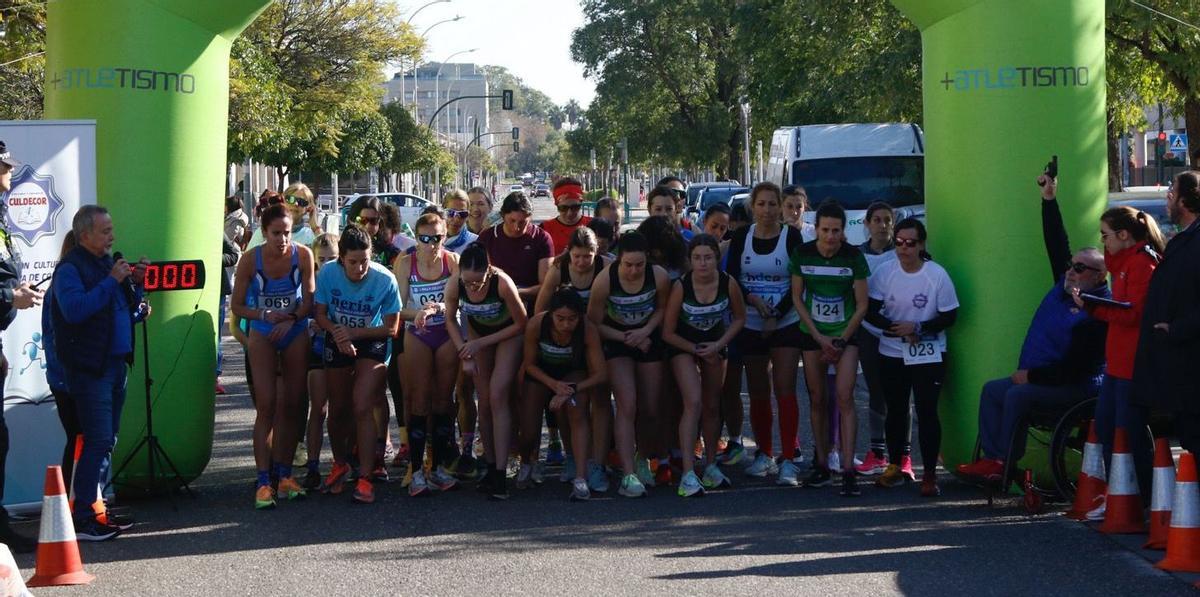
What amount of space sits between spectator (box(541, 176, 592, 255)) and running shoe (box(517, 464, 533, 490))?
70.2 inches

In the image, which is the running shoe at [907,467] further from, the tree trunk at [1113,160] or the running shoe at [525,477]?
the tree trunk at [1113,160]

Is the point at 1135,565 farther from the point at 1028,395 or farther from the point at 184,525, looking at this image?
the point at 184,525

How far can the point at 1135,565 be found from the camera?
7.04 meters

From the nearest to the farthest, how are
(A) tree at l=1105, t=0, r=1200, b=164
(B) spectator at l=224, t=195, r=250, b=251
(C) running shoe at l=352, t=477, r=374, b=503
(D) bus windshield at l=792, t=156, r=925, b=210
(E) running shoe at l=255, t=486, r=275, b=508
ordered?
(E) running shoe at l=255, t=486, r=275, b=508 → (C) running shoe at l=352, t=477, r=374, b=503 → (B) spectator at l=224, t=195, r=250, b=251 → (A) tree at l=1105, t=0, r=1200, b=164 → (D) bus windshield at l=792, t=156, r=925, b=210

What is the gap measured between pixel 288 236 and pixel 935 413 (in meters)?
4.07

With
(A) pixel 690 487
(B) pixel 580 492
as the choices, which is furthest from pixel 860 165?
(B) pixel 580 492

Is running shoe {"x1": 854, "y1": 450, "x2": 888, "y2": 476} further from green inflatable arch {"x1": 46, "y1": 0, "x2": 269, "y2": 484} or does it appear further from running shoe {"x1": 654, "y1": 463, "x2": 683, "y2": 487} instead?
green inflatable arch {"x1": 46, "y1": 0, "x2": 269, "y2": 484}

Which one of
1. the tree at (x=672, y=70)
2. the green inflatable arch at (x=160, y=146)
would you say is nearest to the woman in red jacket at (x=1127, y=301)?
the green inflatable arch at (x=160, y=146)

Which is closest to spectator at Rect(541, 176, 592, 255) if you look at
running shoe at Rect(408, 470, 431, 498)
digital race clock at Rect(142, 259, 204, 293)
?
running shoe at Rect(408, 470, 431, 498)

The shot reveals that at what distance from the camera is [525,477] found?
938cm

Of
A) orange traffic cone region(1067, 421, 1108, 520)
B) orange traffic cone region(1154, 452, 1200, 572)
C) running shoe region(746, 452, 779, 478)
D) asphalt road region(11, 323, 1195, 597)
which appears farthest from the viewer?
running shoe region(746, 452, 779, 478)

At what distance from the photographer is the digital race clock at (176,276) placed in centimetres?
873

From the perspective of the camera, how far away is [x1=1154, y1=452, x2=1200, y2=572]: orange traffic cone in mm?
6891

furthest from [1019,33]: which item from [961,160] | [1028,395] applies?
[1028,395]
